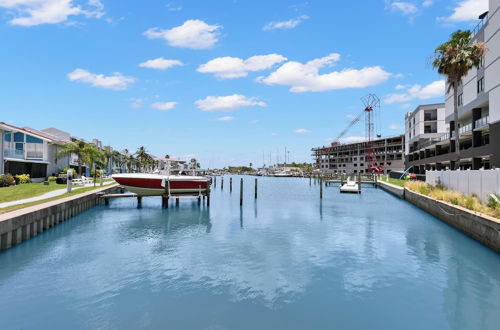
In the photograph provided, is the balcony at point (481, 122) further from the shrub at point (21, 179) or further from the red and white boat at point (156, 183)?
the shrub at point (21, 179)

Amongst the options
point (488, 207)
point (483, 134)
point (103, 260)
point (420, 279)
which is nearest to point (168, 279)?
point (103, 260)

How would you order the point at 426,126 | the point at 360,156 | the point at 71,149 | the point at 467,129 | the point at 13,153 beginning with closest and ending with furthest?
the point at 13,153
the point at 467,129
the point at 71,149
the point at 426,126
the point at 360,156

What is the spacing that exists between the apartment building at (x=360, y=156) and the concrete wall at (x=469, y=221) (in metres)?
111

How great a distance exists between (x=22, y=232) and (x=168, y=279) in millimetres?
11724

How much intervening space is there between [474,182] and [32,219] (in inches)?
1208

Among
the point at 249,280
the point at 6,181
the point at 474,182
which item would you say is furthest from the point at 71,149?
the point at 474,182

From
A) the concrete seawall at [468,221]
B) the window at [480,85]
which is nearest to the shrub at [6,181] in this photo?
the concrete seawall at [468,221]

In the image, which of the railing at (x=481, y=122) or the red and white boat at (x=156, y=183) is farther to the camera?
the railing at (x=481, y=122)

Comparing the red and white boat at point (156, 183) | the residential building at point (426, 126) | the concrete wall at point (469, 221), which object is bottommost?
the concrete wall at point (469, 221)

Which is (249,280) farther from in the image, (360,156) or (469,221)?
(360,156)

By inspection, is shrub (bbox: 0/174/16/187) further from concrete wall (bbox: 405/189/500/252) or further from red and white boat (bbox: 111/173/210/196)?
concrete wall (bbox: 405/189/500/252)

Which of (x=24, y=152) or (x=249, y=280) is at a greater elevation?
(x=24, y=152)

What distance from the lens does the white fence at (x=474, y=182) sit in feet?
63.7

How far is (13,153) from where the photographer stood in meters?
40.4
